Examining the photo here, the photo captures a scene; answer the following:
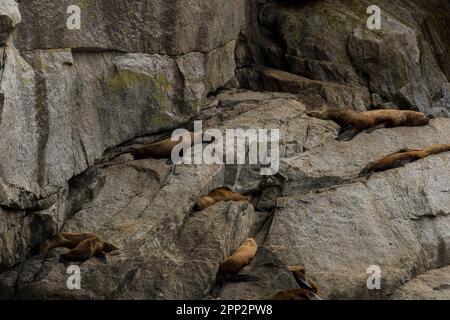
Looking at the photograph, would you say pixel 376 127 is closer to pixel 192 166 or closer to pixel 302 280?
pixel 192 166

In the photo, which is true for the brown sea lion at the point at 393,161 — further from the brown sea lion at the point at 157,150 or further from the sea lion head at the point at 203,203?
the brown sea lion at the point at 157,150

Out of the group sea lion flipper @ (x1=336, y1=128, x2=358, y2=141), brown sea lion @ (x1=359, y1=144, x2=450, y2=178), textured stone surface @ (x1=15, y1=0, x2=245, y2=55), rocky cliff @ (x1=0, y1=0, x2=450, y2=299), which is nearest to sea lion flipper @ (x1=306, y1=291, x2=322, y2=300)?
rocky cliff @ (x1=0, y1=0, x2=450, y2=299)

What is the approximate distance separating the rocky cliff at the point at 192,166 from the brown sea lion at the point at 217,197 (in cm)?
17

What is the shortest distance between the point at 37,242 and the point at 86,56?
153 inches

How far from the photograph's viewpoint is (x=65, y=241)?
54.5 ft

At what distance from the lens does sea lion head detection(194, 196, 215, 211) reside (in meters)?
18.1

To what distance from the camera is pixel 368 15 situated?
2402 centimetres

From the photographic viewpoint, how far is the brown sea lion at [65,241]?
654 inches

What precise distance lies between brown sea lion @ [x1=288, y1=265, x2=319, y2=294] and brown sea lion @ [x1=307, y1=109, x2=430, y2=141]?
14.1ft

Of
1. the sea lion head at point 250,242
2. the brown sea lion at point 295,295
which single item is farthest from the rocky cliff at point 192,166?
the brown sea lion at point 295,295

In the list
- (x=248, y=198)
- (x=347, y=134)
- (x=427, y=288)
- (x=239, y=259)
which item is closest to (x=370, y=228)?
(x=427, y=288)
